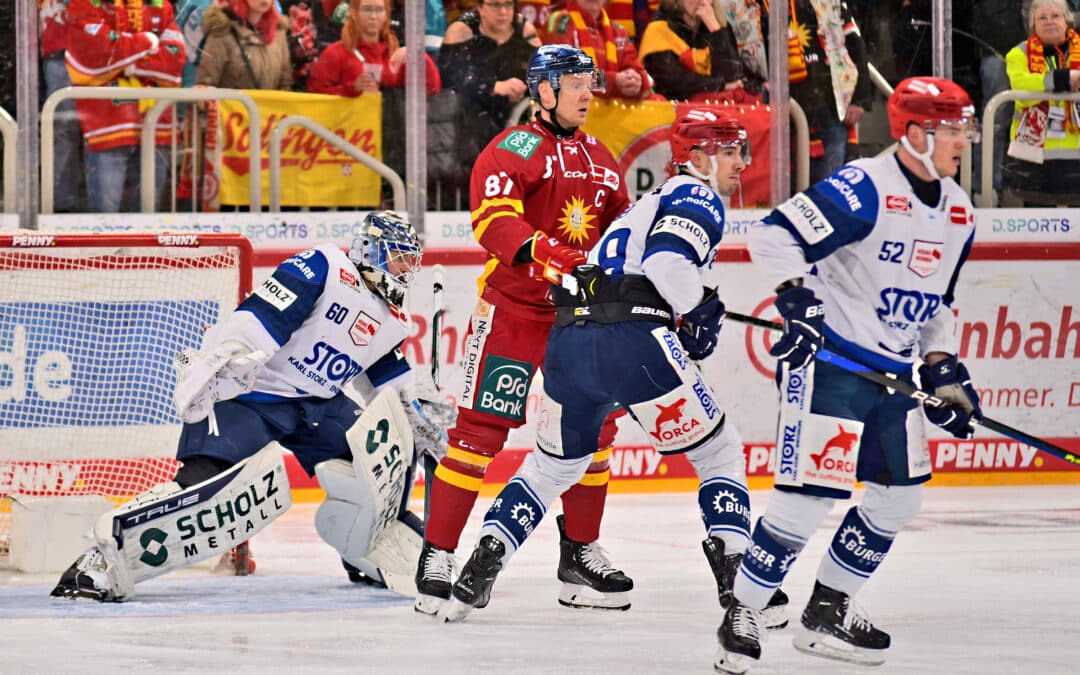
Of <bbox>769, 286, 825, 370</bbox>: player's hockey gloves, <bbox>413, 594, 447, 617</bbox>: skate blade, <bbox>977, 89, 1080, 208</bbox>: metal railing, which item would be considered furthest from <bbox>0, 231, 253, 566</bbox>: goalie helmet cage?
<bbox>977, 89, 1080, 208</bbox>: metal railing

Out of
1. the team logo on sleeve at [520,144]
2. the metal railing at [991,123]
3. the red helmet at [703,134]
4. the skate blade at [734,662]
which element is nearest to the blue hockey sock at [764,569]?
the skate blade at [734,662]

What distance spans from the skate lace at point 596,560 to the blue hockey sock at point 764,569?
3.21 feet

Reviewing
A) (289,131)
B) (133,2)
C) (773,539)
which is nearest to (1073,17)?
(289,131)

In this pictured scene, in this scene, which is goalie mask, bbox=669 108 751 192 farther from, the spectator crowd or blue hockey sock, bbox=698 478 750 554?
the spectator crowd

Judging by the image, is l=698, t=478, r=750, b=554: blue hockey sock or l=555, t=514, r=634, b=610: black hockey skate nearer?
l=698, t=478, r=750, b=554: blue hockey sock

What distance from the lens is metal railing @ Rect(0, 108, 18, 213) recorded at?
21.6ft

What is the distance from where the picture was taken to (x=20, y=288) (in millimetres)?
5613

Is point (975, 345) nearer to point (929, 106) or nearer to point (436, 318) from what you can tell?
point (436, 318)

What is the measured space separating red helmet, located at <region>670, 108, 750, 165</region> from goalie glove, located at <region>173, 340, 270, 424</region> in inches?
48.6

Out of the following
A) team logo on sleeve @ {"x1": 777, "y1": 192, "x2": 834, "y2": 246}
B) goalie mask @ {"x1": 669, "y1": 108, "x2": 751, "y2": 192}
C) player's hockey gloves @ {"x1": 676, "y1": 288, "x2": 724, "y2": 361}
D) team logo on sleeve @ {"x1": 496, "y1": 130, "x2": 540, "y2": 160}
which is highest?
goalie mask @ {"x1": 669, "y1": 108, "x2": 751, "y2": 192}

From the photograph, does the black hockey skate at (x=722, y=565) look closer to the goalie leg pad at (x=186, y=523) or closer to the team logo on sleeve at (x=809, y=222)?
the team logo on sleeve at (x=809, y=222)

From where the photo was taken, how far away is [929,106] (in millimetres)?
3836

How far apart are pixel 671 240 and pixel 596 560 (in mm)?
1104

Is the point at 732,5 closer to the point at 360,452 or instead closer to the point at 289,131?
the point at 289,131
